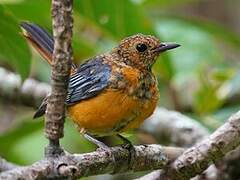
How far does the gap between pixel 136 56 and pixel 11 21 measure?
73cm

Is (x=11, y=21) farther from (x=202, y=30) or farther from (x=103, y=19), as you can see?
(x=202, y=30)

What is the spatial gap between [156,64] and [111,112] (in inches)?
62.0

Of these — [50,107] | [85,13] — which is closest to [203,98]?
[85,13]

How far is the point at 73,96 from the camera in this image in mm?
3783

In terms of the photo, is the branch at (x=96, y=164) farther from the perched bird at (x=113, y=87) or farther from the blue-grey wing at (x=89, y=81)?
the blue-grey wing at (x=89, y=81)

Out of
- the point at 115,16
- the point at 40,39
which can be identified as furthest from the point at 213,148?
the point at 115,16

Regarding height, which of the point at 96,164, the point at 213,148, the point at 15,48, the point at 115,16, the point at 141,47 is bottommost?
the point at 96,164

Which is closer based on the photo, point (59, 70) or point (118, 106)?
point (59, 70)

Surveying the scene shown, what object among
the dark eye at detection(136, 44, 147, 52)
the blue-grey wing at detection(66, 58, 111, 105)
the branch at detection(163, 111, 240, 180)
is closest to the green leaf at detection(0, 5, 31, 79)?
the blue-grey wing at detection(66, 58, 111, 105)

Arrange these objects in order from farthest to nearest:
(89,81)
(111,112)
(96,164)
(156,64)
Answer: (156,64) < (89,81) < (111,112) < (96,164)

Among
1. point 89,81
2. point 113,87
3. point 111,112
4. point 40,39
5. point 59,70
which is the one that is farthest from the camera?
point 40,39

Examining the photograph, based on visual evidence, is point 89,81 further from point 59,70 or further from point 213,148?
point 59,70

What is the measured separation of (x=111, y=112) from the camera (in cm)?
353

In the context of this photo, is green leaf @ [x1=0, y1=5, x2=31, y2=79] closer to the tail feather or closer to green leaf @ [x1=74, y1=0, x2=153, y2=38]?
the tail feather
